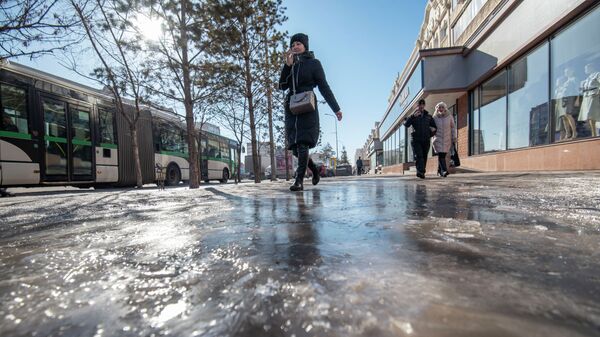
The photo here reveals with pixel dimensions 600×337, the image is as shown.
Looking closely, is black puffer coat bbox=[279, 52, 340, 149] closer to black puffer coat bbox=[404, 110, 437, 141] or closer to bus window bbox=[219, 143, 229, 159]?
black puffer coat bbox=[404, 110, 437, 141]

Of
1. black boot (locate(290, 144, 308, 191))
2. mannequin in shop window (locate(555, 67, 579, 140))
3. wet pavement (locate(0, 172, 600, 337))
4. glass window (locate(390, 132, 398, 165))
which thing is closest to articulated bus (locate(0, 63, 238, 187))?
black boot (locate(290, 144, 308, 191))

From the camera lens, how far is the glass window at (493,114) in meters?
10.6

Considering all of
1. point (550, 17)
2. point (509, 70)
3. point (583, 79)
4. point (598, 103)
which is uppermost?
point (550, 17)

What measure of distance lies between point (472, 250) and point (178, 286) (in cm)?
89

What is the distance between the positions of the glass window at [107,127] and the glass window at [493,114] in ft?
44.6

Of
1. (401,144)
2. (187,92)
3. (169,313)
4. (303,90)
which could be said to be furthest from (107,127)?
(401,144)

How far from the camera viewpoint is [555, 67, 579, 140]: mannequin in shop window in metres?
7.32

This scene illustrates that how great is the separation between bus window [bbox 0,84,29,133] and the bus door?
58 centimetres

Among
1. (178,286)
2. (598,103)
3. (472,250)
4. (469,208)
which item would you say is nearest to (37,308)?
(178,286)

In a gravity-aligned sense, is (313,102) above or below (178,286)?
above

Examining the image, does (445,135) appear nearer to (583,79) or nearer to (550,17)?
(583,79)

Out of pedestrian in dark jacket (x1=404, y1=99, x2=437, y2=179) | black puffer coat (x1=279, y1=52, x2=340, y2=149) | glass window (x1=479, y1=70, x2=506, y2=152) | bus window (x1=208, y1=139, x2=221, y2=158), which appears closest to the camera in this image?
black puffer coat (x1=279, y1=52, x2=340, y2=149)

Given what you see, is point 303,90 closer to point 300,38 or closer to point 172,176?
point 300,38

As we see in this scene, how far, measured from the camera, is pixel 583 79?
7082mm
